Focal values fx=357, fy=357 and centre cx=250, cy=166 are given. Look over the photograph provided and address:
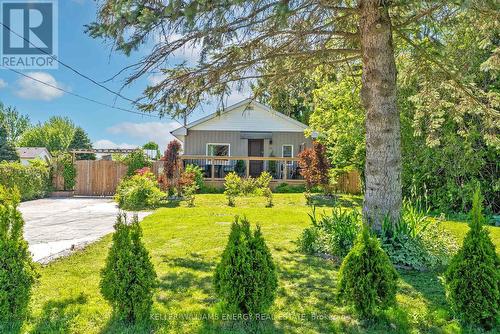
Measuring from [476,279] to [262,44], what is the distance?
16.6ft

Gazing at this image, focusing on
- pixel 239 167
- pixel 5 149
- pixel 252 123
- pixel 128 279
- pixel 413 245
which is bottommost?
pixel 413 245

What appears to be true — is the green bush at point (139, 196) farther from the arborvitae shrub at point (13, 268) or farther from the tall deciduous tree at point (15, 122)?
the tall deciduous tree at point (15, 122)

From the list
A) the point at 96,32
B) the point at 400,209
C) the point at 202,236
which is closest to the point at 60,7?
the point at 96,32

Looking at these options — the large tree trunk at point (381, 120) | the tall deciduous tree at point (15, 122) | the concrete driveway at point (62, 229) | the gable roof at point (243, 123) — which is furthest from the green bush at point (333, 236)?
the tall deciduous tree at point (15, 122)

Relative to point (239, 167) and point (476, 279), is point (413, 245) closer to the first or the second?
point (476, 279)

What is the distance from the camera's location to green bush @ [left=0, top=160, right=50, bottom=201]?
14719mm

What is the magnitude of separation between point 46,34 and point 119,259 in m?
10.0

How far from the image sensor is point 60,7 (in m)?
9.55

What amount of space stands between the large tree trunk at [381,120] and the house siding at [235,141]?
49.9 ft

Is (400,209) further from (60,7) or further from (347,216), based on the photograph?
(60,7)

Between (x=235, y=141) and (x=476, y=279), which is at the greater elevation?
(x=235, y=141)

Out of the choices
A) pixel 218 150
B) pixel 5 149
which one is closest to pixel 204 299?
pixel 218 150

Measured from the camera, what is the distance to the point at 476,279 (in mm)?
3113

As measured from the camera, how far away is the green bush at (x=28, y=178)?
48.3 ft
